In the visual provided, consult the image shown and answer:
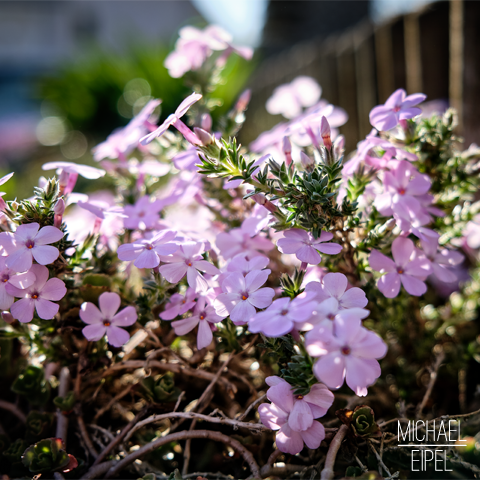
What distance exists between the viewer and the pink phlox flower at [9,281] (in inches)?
24.0

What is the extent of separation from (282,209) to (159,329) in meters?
0.34

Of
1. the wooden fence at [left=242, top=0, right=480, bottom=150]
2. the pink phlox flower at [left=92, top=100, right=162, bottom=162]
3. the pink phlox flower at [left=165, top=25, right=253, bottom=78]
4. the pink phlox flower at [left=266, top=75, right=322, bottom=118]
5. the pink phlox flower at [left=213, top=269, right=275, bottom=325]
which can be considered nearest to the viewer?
the pink phlox flower at [left=213, top=269, right=275, bottom=325]

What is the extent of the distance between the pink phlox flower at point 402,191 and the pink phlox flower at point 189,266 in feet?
0.97

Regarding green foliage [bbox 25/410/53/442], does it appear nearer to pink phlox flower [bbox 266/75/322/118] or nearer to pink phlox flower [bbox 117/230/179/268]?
pink phlox flower [bbox 117/230/179/268]

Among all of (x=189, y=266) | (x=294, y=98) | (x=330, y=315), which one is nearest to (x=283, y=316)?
(x=330, y=315)

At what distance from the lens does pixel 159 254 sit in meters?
0.62

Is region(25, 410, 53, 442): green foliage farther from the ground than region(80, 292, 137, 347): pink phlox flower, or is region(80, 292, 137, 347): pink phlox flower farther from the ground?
region(80, 292, 137, 347): pink phlox flower

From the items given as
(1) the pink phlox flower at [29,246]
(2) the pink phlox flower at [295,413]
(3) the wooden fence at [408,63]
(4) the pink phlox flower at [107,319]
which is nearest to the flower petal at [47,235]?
(1) the pink phlox flower at [29,246]

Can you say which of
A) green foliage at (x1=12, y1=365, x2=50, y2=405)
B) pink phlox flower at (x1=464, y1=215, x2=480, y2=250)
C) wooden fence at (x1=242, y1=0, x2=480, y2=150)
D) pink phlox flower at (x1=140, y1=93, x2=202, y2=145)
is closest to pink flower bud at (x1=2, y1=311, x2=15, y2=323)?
green foliage at (x1=12, y1=365, x2=50, y2=405)

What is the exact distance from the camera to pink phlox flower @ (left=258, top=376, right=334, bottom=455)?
0.56 meters

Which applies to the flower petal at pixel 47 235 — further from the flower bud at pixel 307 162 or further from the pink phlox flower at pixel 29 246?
the flower bud at pixel 307 162

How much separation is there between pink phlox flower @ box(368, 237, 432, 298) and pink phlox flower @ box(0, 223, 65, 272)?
0.49 metres

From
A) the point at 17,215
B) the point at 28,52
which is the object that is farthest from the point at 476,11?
the point at 28,52

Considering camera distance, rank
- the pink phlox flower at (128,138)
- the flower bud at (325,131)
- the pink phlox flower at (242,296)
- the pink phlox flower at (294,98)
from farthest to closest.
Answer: the pink phlox flower at (294,98) < the pink phlox flower at (128,138) < the flower bud at (325,131) < the pink phlox flower at (242,296)
